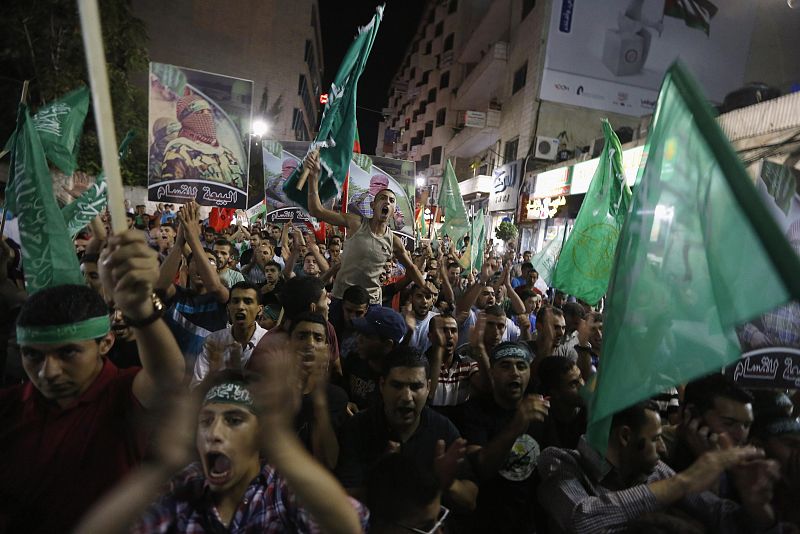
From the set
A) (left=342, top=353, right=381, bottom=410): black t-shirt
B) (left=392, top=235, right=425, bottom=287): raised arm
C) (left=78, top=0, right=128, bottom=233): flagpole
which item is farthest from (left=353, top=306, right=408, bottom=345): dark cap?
(left=78, top=0, right=128, bottom=233): flagpole

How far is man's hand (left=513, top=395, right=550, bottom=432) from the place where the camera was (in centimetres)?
221

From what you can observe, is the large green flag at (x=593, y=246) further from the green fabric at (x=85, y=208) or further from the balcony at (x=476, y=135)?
the balcony at (x=476, y=135)

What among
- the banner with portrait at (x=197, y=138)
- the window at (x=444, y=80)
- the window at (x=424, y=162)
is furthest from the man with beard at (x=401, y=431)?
the window at (x=424, y=162)

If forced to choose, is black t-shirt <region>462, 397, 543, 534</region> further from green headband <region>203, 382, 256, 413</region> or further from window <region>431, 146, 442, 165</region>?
window <region>431, 146, 442, 165</region>

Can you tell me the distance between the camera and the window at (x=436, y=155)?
39.0 m

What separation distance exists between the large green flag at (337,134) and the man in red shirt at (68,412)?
3149 millimetres

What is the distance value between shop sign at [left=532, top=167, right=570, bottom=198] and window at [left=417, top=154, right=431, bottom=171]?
23475 millimetres

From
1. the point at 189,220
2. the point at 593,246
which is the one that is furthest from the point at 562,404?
the point at 189,220

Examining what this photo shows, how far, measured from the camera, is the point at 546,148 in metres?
20.0

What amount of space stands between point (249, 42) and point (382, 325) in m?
35.2

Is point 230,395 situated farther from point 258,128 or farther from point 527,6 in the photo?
point 527,6

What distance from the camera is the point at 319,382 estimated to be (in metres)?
2.61

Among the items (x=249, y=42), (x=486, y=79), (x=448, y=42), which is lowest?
(x=486, y=79)

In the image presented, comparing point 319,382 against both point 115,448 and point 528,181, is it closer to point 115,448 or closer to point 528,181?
point 115,448
